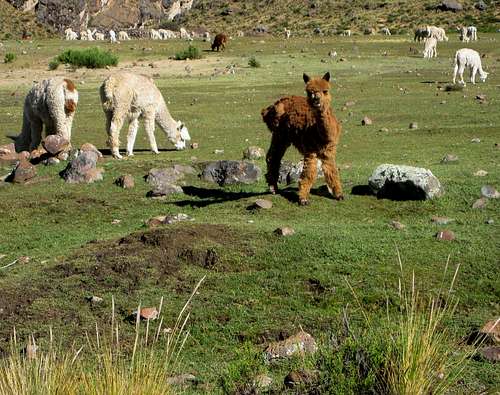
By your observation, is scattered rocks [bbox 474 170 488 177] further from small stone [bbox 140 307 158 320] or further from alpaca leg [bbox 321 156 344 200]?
small stone [bbox 140 307 158 320]

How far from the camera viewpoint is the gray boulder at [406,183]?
11.3 meters

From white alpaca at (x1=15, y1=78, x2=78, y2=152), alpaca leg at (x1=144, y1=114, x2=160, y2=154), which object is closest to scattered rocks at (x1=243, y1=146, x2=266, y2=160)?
alpaca leg at (x1=144, y1=114, x2=160, y2=154)

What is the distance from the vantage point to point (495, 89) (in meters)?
28.1

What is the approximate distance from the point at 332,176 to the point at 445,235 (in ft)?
7.72

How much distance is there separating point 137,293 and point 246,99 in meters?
19.7

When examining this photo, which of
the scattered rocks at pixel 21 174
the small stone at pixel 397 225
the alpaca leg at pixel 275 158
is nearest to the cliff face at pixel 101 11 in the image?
the scattered rocks at pixel 21 174

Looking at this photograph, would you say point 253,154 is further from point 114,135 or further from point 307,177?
point 307,177

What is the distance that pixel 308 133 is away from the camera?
1151 centimetres

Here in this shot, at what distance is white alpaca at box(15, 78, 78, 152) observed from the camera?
17312mm

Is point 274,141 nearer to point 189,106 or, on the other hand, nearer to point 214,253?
point 214,253

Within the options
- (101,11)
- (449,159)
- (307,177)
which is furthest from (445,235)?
(101,11)

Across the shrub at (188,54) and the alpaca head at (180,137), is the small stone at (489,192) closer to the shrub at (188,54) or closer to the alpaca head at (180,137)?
the alpaca head at (180,137)

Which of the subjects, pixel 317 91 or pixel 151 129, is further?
pixel 151 129

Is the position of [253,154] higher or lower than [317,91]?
lower
